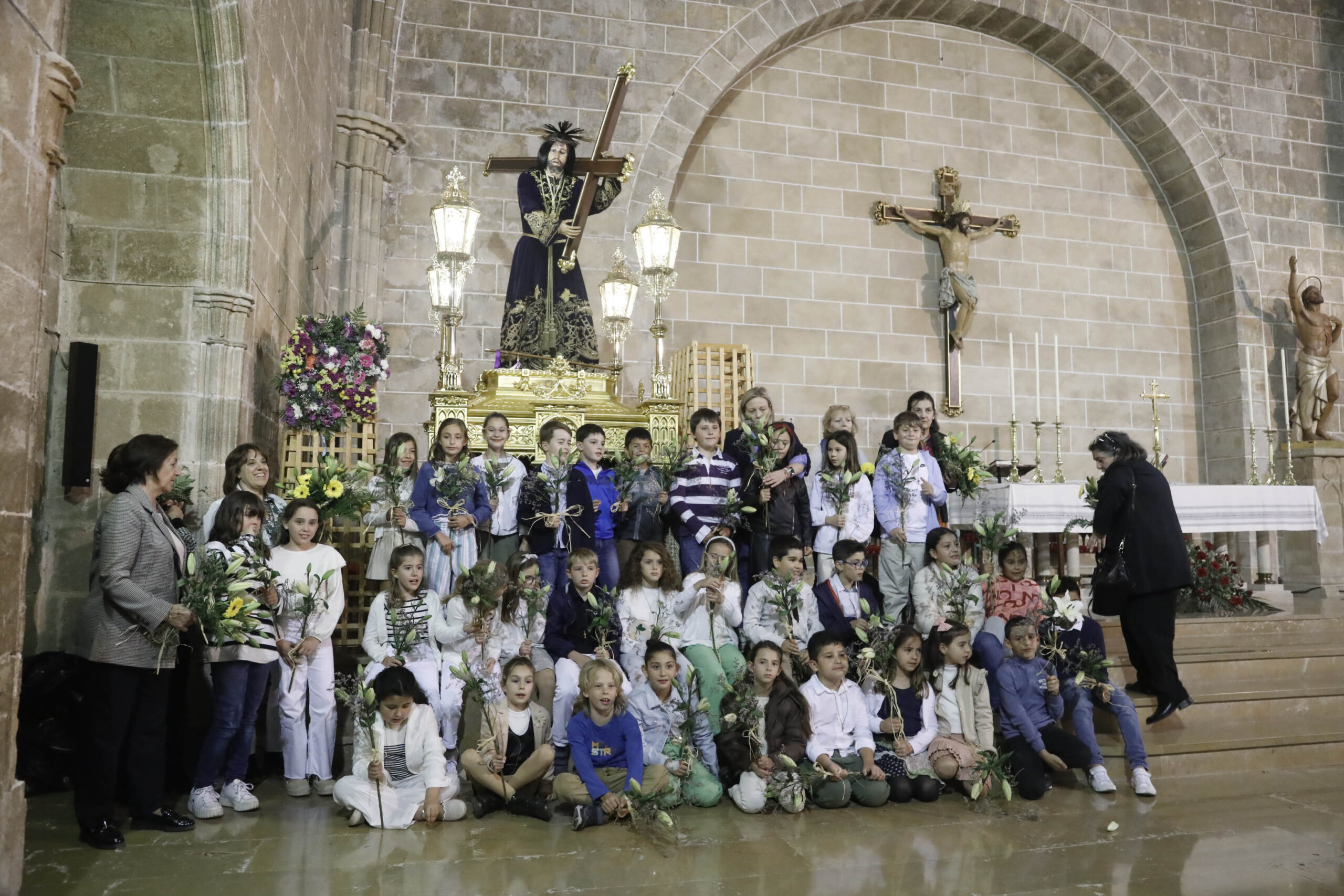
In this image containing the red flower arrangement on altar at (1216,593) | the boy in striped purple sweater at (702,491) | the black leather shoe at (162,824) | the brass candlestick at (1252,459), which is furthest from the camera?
the brass candlestick at (1252,459)

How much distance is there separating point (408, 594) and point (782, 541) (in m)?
1.93

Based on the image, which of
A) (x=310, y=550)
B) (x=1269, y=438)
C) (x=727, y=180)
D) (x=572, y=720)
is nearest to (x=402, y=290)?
(x=727, y=180)

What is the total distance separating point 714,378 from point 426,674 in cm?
503

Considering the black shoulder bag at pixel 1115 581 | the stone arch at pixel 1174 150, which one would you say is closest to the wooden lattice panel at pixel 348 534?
the black shoulder bag at pixel 1115 581

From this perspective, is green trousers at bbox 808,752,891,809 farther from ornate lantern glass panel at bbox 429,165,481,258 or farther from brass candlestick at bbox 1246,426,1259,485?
brass candlestick at bbox 1246,426,1259,485

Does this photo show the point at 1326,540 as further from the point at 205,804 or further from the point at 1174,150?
the point at 205,804

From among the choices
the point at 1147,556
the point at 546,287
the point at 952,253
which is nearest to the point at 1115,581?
the point at 1147,556

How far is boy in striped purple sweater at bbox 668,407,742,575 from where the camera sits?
19.3ft

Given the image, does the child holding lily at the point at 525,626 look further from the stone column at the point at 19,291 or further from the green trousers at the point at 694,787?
the stone column at the point at 19,291

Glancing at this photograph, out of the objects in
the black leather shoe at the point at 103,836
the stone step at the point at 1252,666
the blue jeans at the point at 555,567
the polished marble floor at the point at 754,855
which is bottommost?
the polished marble floor at the point at 754,855

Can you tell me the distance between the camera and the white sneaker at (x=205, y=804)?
4.24 meters

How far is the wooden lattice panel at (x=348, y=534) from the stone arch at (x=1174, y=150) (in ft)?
19.9

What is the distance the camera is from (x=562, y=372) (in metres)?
7.54

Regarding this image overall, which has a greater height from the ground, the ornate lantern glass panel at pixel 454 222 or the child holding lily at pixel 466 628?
the ornate lantern glass panel at pixel 454 222
